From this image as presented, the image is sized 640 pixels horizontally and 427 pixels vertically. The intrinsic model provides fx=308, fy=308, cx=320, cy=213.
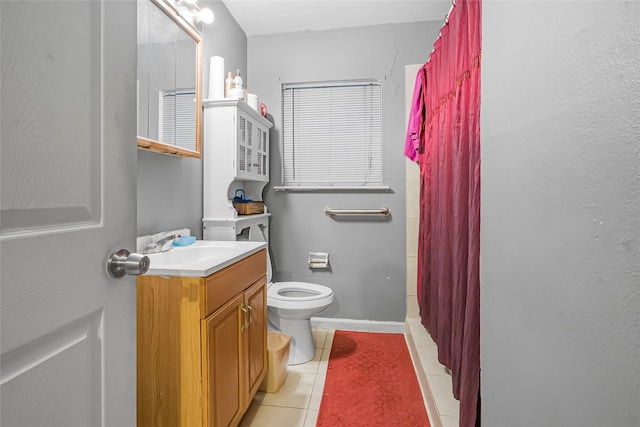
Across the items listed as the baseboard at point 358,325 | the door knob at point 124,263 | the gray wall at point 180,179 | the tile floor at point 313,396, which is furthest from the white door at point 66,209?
the baseboard at point 358,325

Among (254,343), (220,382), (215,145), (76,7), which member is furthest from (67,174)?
(215,145)

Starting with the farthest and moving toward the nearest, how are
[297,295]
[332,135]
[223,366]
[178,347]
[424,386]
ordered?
[332,135]
[297,295]
[424,386]
[223,366]
[178,347]

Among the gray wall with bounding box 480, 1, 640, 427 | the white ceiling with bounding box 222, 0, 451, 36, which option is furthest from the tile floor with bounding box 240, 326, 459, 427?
the white ceiling with bounding box 222, 0, 451, 36

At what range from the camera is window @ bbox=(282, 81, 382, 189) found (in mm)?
2566

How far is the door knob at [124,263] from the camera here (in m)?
0.59

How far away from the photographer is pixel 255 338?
1511 mm

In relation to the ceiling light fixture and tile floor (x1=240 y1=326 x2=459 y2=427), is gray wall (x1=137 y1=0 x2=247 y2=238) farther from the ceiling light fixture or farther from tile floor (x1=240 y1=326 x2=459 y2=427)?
tile floor (x1=240 y1=326 x2=459 y2=427)

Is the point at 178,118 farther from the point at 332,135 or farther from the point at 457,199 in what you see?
the point at 457,199

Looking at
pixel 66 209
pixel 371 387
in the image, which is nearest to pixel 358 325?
pixel 371 387

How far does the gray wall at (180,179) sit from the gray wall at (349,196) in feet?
1.39

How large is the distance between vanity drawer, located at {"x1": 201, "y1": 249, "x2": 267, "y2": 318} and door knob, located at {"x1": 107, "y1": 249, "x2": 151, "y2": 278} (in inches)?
18.9

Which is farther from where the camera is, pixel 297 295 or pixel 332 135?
pixel 332 135

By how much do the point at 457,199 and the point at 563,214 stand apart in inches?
33.7

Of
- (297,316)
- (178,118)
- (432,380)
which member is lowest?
(432,380)
